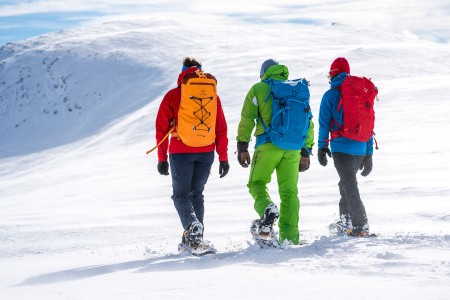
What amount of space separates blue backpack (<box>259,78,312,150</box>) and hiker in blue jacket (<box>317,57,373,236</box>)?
1.40 ft

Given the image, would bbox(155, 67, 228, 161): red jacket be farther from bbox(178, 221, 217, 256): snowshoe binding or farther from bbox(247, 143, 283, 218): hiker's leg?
bbox(178, 221, 217, 256): snowshoe binding

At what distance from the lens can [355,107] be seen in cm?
577

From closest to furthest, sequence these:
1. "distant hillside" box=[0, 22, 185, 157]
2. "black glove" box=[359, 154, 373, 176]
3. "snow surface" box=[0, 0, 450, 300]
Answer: "snow surface" box=[0, 0, 450, 300], "black glove" box=[359, 154, 373, 176], "distant hillside" box=[0, 22, 185, 157]

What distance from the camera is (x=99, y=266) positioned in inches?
189

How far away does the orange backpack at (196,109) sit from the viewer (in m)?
5.29

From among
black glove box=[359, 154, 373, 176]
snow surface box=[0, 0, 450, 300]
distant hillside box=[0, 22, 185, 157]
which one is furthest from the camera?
distant hillside box=[0, 22, 185, 157]

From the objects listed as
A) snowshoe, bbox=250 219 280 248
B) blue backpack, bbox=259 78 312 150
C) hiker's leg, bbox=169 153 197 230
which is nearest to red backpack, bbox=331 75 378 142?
blue backpack, bbox=259 78 312 150

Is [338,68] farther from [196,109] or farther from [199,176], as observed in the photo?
[199,176]

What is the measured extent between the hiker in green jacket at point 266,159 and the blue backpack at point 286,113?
7cm

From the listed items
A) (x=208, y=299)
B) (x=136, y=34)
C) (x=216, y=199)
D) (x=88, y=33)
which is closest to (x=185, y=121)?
(x=208, y=299)

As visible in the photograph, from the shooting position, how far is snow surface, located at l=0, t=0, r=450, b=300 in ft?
12.9

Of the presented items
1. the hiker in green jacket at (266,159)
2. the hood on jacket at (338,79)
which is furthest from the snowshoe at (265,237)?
the hood on jacket at (338,79)

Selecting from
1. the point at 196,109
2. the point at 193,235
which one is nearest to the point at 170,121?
the point at 196,109

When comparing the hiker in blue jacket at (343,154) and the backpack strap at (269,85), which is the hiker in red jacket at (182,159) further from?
the hiker in blue jacket at (343,154)
